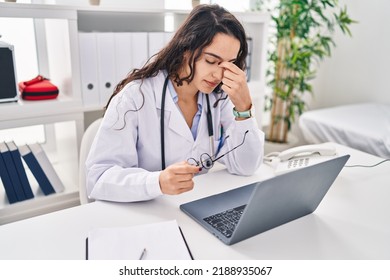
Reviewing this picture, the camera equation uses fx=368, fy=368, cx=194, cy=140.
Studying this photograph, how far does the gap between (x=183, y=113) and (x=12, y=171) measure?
89 centimetres

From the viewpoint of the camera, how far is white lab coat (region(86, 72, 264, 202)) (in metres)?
1.03

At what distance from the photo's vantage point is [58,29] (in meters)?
1.80

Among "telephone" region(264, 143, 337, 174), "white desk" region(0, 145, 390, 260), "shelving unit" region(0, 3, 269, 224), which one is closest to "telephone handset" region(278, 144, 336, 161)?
"telephone" region(264, 143, 337, 174)

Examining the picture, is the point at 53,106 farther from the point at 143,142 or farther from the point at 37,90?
the point at 143,142

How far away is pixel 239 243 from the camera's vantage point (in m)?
0.85

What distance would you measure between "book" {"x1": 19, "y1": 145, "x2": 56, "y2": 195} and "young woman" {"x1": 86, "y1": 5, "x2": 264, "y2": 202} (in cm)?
68

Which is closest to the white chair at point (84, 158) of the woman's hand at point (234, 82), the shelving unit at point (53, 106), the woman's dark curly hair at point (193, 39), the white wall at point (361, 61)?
the woman's dark curly hair at point (193, 39)

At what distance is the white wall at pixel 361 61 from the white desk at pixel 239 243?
1955 millimetres

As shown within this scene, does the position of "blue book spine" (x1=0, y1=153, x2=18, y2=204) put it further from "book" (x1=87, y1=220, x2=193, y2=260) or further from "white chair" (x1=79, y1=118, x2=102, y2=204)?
"book" (x1=87, y1=220, x2=193, y2=260)

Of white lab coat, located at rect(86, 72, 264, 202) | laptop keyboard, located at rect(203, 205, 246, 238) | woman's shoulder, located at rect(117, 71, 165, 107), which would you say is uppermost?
woman's shoulder, located at rect(117, 71, 165, 107)

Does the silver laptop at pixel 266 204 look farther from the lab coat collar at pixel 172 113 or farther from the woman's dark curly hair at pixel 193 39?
the woman's dark curly hair at pixel 193 39
